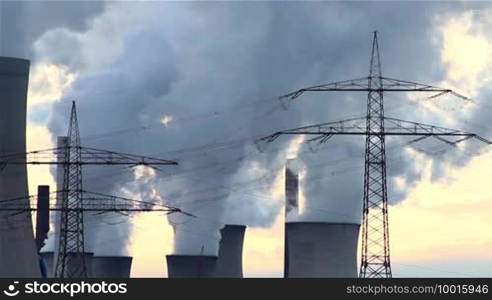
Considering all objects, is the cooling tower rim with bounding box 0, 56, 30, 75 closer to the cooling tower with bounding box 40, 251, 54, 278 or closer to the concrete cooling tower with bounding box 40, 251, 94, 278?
the concrete cooling tower with bounding box 40, 251, 94, 278

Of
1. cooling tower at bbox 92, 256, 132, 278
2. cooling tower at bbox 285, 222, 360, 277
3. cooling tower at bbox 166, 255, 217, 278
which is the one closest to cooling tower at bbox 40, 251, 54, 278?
cooling tower at bbox 92, 256, 132, 278

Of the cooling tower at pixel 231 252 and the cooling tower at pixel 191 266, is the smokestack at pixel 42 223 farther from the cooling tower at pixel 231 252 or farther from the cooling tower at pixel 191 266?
the cooling tower at pixel 231 252

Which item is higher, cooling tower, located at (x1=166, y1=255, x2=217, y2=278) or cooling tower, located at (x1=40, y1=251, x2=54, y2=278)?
cooling tower, located at (x1=40, y1=251, x2=54, y2=278)

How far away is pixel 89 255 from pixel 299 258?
2146cm

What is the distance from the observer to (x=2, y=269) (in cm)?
5703

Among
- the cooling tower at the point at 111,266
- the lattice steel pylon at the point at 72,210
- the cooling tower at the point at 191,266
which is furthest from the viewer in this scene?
the cooling tower at the point at 111,266

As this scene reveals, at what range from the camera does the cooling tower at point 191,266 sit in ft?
245

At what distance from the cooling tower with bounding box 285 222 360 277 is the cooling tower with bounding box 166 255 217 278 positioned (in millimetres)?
17030

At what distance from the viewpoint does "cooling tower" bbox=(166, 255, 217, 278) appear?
74.8 meters

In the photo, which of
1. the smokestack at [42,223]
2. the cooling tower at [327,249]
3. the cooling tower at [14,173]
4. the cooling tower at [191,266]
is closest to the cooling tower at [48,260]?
the smokestack at [42,223]

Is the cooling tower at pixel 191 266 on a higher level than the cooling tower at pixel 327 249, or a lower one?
higher

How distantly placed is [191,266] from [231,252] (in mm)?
3517

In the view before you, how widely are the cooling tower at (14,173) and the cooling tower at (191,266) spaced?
17618mm

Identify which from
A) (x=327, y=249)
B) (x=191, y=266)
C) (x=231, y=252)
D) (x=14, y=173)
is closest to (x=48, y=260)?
(x=191, y=266)
